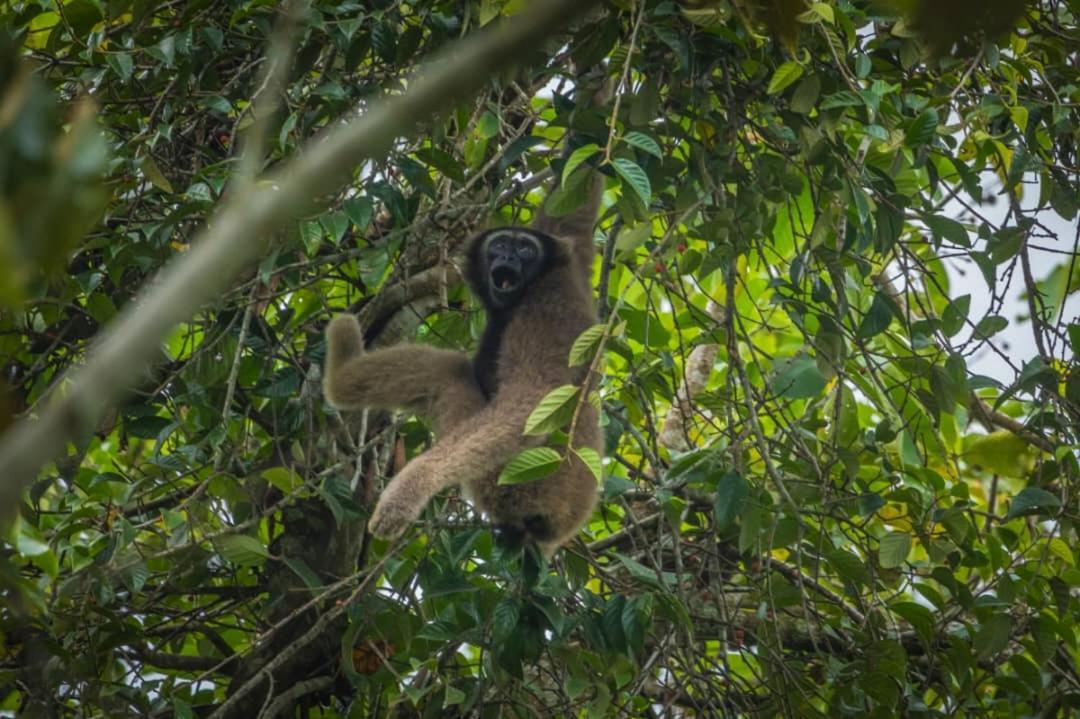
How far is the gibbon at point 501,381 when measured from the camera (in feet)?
16.4

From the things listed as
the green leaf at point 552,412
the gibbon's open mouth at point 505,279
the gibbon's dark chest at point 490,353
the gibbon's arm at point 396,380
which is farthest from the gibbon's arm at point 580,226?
the green leaf at point 552,412

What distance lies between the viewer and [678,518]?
5.07 meters

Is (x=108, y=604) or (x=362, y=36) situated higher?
(x=362, y=36)

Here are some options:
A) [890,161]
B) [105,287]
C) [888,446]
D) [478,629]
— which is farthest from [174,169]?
[888,446]

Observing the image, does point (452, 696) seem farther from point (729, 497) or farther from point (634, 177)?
point (634, 177)

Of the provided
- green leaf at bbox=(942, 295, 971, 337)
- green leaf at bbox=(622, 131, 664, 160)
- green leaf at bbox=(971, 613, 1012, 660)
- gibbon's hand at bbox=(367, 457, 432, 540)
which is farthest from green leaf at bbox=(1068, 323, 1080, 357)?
gibbon's hand at bbox=(367, 457, 432, 540)

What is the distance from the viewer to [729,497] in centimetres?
475

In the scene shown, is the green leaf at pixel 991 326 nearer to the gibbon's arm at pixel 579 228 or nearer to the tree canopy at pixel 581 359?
the tree canopy at pixel 581 359

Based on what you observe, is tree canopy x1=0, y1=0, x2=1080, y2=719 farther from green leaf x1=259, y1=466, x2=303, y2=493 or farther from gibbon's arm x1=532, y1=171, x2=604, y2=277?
gibbon's arm x1=532, y1=171, x2=604, y2=277

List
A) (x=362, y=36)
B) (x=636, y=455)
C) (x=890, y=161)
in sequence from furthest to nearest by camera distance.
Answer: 1. (x=636, y=455)
2. (x=890, y=161)
3. (x=362, y=36)

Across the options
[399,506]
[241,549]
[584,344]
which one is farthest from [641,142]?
[241,549]

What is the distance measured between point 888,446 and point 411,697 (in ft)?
10.8

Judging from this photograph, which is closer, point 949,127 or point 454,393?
point 949,127

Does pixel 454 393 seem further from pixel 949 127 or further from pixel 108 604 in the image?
pixel 949 127
